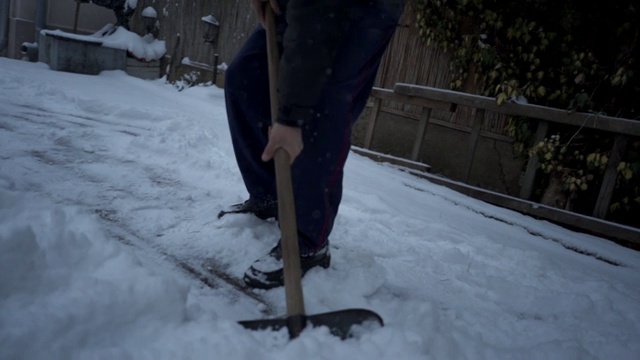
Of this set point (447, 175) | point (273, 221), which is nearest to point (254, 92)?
point (273, 221)

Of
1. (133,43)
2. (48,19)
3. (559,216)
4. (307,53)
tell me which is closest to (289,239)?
(307,53)

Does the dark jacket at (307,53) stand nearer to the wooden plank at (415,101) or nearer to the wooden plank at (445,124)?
the wooden plank at (415,101)

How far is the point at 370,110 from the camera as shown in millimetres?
5398

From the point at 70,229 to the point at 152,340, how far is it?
0.62 metres

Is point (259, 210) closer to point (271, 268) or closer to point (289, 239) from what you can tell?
point (271, 268)

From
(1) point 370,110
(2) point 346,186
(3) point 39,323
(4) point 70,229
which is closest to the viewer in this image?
(3) point 39,323

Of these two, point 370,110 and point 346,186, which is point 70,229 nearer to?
point 346,186

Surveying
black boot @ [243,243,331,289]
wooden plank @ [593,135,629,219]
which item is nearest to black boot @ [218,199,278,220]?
black boot @ [243,243,331,289]

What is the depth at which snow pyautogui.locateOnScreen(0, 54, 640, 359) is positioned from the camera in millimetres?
1049

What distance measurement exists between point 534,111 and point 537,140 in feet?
0.90

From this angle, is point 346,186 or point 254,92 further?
point 346,186

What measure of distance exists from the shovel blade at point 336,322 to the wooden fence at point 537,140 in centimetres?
287

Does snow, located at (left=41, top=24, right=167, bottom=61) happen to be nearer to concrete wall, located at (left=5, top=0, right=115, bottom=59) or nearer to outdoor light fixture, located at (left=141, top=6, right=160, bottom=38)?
outdoor light fixture, located at (left=141, top=6, right=160, bottom=38)

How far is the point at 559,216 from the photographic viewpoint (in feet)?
11.0
